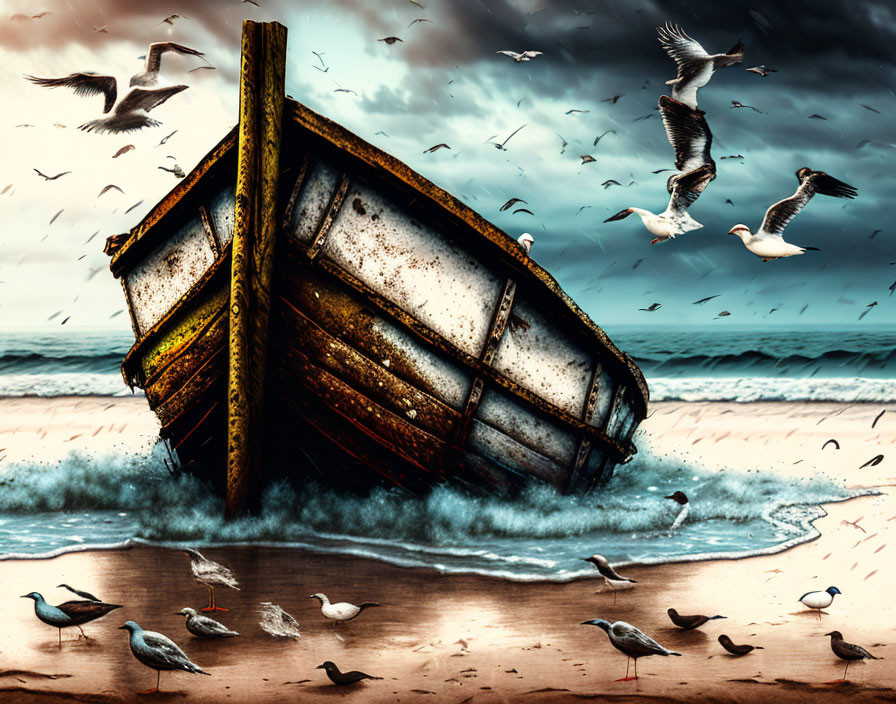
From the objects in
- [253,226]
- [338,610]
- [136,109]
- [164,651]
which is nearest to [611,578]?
[338,610]

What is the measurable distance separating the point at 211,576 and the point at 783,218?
492 cm

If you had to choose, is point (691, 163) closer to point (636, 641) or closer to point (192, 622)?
point (636, 641)

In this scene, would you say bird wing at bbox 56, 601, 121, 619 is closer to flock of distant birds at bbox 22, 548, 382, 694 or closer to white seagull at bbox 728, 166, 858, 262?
flock of distant birds at bbox 22, 548, 382, 694

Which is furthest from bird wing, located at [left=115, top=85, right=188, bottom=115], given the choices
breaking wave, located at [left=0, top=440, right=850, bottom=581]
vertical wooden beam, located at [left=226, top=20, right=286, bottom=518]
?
breaking wave, located at [left=0, top=440, right=850, bottom=581]

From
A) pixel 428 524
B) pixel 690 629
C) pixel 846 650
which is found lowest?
pixel 428 524

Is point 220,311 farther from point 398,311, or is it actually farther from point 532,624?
point 532,624

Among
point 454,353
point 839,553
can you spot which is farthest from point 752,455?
point 454,353

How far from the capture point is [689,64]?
5410mm

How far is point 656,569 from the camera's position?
4051 mm

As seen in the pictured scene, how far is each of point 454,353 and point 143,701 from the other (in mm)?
2431

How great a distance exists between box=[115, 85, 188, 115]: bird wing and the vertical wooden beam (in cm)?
190

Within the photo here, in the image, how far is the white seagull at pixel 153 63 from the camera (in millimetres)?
5492

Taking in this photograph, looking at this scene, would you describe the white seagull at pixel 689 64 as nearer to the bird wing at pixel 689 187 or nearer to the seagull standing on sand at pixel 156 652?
the bird wing at pixel 689 187

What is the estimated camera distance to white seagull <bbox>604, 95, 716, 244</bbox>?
5.41 m
